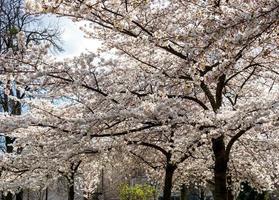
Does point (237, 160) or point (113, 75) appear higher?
point (113, 75)

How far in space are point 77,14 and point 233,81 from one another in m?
5.61

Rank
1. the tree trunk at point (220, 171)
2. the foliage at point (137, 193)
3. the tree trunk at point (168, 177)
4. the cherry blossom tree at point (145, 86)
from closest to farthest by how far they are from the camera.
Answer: the cherry blossom tree at point (145, 86) < the tree trunk at point (220, 171) < the tree trunk at point (168, 177) < the foliage at point (137, 193)

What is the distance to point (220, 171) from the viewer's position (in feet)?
31.5

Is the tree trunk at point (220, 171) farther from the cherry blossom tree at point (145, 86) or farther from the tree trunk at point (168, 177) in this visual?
the tree trunk at point (168, 177)

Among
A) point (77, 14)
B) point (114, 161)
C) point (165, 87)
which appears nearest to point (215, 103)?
point (165, 87)

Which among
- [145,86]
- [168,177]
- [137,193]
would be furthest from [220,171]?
[137,193]

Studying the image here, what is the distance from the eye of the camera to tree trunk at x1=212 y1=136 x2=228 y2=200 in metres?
9.51

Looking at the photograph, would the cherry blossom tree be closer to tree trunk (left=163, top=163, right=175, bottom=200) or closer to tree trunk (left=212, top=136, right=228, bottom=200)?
tree trunk (left=212, top=136, right=228, bottom=200)

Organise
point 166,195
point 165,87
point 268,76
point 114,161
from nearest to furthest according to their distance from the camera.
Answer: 1. point 165,87
2. point 268,76
3. point 166,195
4. point 114,161

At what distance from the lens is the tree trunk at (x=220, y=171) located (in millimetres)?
9508

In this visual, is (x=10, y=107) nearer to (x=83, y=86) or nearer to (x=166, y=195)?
(x=166, y=195)

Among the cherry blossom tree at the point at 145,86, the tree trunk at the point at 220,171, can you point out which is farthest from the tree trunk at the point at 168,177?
the tree trunk at the point at 220,171

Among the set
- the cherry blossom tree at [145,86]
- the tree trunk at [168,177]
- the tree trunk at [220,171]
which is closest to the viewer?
the cherry blossom tree at [145,86]

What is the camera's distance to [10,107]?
A: 2250 centimetres
